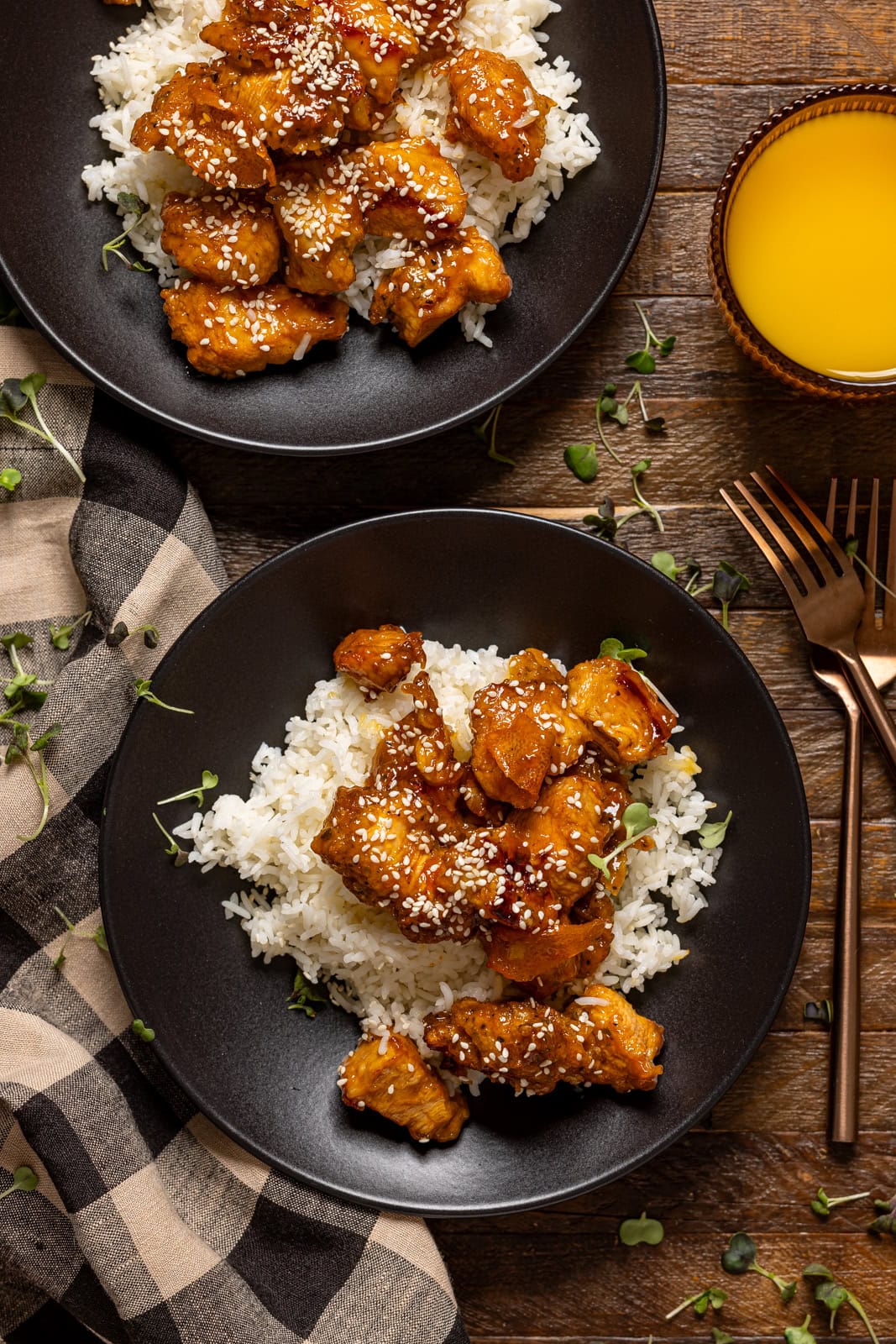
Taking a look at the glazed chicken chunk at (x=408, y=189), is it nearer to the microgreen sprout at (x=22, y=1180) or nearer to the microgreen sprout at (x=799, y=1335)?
the microgreen sprout at (x=22, y=1180)

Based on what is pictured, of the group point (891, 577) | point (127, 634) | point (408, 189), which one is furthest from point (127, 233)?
point (891, 577)

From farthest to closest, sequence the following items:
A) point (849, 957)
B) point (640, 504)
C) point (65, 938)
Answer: point (640, 504) → point (849, 957) → point (65, 938)

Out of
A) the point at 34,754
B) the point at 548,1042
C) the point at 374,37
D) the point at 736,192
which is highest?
the point at 374,37

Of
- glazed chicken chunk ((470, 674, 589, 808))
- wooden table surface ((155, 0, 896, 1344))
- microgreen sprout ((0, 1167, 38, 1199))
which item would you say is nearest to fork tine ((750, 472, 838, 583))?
wooden table surface ((155, 0, 896, 1344))

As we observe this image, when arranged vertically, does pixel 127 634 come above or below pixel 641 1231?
above

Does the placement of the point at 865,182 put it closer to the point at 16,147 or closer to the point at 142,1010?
the point at 16,147

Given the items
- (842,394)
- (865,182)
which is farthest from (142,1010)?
(865,182)

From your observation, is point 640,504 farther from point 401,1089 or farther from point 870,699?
point 401,1089

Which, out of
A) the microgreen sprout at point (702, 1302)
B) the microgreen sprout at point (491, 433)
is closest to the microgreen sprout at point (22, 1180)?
the microgreen sprout at point (702, 1302)
